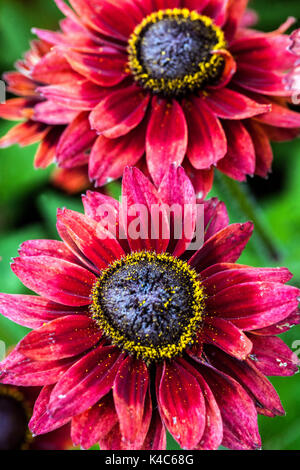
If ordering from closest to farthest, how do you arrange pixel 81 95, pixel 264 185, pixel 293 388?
pixel 81 95, pixel 293 388, pixel 264 185

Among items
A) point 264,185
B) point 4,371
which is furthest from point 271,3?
point 4,371

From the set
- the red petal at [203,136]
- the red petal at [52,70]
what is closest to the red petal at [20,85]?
the red petal at [52,70]

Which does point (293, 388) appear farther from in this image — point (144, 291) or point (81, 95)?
point (81, 95)

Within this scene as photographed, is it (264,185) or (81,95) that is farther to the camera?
(264,185)

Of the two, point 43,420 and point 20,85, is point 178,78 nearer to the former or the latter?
point 20,85

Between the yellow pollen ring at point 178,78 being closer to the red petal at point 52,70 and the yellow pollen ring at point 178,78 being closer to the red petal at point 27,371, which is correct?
the red petal at point 52,70

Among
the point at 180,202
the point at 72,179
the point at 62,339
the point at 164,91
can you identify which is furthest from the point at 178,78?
the point at 72,179
